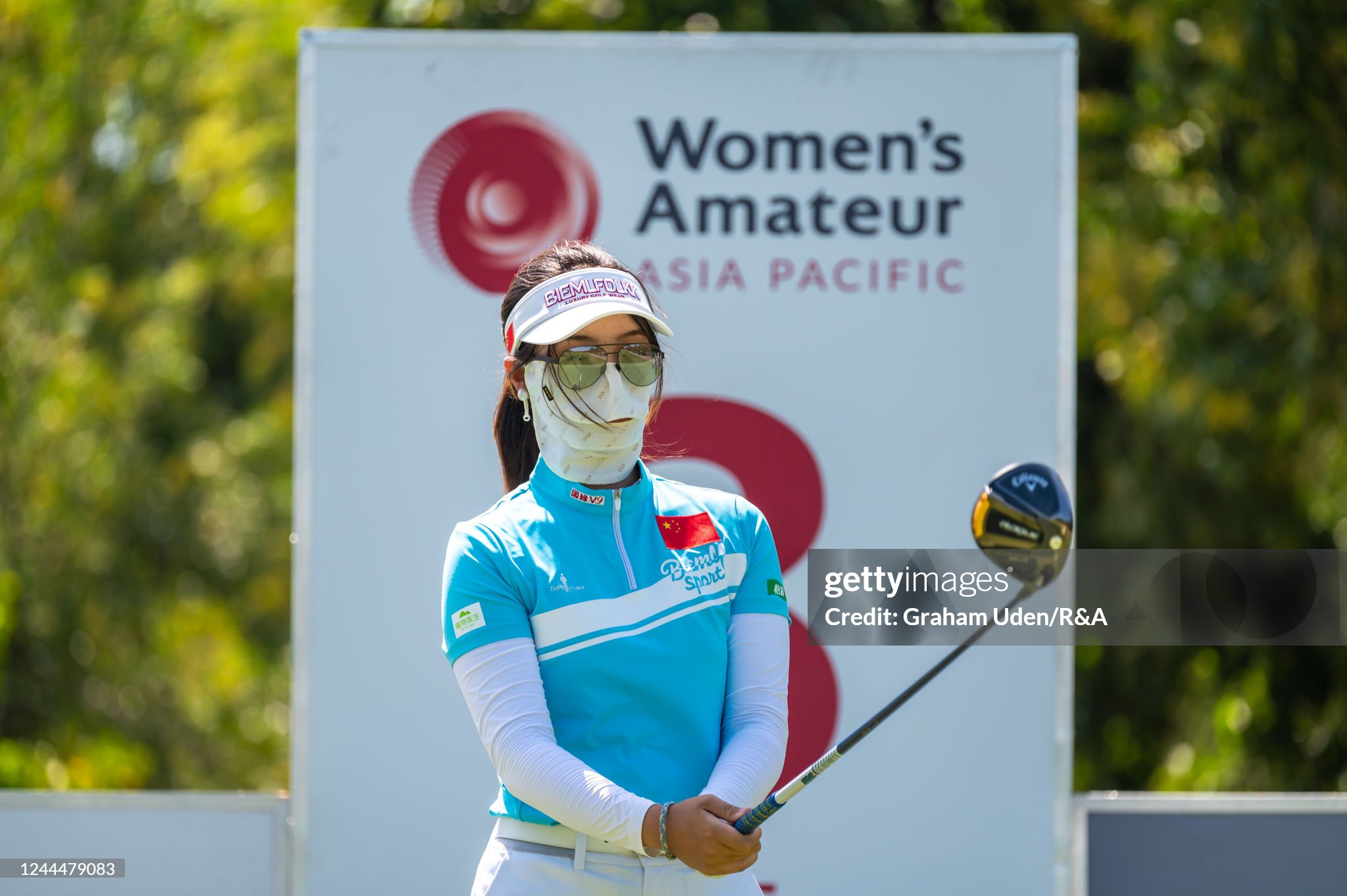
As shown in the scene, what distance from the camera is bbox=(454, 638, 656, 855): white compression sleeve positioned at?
228 centimetres

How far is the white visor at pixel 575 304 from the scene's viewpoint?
8.27 feet

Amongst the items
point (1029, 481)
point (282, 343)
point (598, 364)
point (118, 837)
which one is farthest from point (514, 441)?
point (282, 343)

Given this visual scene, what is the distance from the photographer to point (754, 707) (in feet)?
8.13

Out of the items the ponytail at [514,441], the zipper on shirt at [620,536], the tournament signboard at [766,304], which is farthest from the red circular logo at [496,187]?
the zipper on shirt at [620,536]

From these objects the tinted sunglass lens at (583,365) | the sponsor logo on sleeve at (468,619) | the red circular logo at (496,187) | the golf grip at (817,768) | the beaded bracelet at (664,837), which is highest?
the red circular logo at (496,187)

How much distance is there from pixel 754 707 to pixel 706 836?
0.31 m

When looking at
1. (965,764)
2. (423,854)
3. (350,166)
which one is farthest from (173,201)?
(965,764)

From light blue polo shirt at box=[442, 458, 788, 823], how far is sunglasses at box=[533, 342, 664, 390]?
7.8 inches

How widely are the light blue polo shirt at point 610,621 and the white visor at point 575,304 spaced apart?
0.28 m

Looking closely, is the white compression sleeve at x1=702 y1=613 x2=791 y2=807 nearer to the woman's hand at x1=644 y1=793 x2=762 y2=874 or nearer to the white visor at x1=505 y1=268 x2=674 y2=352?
the woman's hand at x1=644 y1=793 x2=762 y2=874

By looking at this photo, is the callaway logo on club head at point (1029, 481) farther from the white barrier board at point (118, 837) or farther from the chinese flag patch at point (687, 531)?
the white barrier board at point (118, 837)

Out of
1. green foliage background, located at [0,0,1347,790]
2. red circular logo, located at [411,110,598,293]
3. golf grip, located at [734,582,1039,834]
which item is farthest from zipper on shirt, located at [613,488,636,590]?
green foliage background, located at [0,0,1347,790]

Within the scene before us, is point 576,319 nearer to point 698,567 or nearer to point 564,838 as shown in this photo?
point 698,567

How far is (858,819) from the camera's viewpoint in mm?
4316
